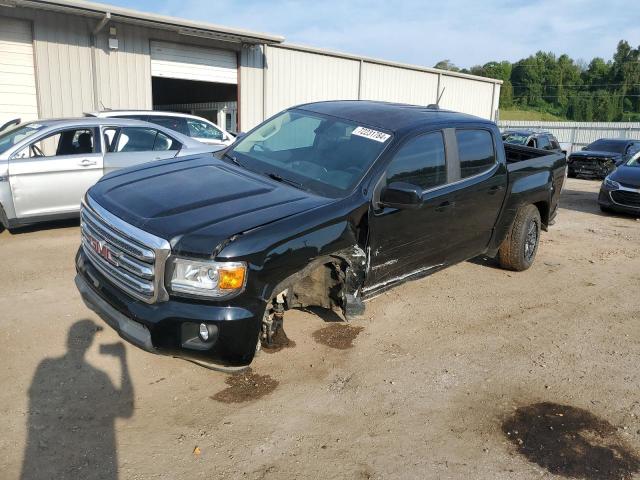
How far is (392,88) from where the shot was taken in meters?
21.8

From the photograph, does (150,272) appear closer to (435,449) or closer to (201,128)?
(435,449)

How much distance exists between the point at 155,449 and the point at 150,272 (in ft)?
3.26

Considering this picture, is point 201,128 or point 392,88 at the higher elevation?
point 392,88

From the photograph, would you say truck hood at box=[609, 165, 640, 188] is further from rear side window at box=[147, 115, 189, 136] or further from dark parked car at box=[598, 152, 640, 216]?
rear side window at box=[147, 115, 189, 136]

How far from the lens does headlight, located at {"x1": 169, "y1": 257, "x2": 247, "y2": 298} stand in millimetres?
2973

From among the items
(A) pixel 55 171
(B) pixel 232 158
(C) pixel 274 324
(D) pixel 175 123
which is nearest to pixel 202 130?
(D) pixel 175 123

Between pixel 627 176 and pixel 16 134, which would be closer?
pixel 16 134

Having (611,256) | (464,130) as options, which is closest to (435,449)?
(464,130)

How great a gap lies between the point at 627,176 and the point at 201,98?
19724mm

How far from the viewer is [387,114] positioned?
466 centimetres

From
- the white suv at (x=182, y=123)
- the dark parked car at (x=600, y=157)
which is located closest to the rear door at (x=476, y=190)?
the white suv at (x=182, y=123)

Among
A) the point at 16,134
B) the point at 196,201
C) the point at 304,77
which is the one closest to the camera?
the point at 196,201

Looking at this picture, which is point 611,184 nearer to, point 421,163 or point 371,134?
point 421,163

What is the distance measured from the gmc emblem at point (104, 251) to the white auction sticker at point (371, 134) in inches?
84.9
